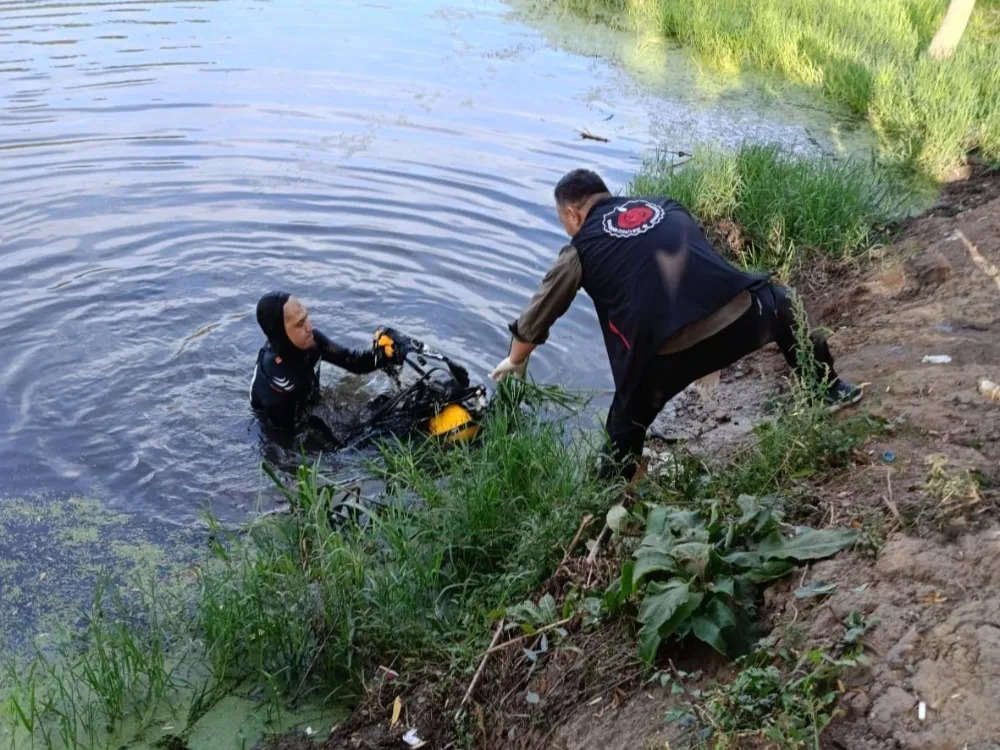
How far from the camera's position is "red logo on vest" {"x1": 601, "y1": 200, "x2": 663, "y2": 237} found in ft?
14.1

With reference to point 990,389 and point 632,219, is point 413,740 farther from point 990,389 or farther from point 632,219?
point 990,389

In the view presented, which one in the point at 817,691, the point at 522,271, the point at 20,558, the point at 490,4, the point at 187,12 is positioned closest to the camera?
the point at 817,691

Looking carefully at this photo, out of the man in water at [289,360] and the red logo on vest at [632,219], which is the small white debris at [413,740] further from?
the man in water at [289,360]

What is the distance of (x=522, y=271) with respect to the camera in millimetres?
7582

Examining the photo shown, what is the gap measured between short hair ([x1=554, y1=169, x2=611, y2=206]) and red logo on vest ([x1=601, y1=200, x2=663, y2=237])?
0.19 m

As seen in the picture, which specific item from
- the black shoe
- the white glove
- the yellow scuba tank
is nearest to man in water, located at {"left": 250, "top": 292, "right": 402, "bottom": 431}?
the yellow scuba tank

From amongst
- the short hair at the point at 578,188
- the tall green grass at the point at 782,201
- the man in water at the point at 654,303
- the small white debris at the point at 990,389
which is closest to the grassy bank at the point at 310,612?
the man in water at the point at 654,303

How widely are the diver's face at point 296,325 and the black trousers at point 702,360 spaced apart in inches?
80.9

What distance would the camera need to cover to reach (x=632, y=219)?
4.34m

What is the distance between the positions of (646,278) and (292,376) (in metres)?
2.42

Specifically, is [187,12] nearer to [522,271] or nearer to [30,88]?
[30,88]

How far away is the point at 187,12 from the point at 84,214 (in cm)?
648

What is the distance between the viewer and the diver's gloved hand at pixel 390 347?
5621 mm

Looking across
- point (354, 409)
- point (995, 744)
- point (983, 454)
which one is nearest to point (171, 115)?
point (354, 409)
